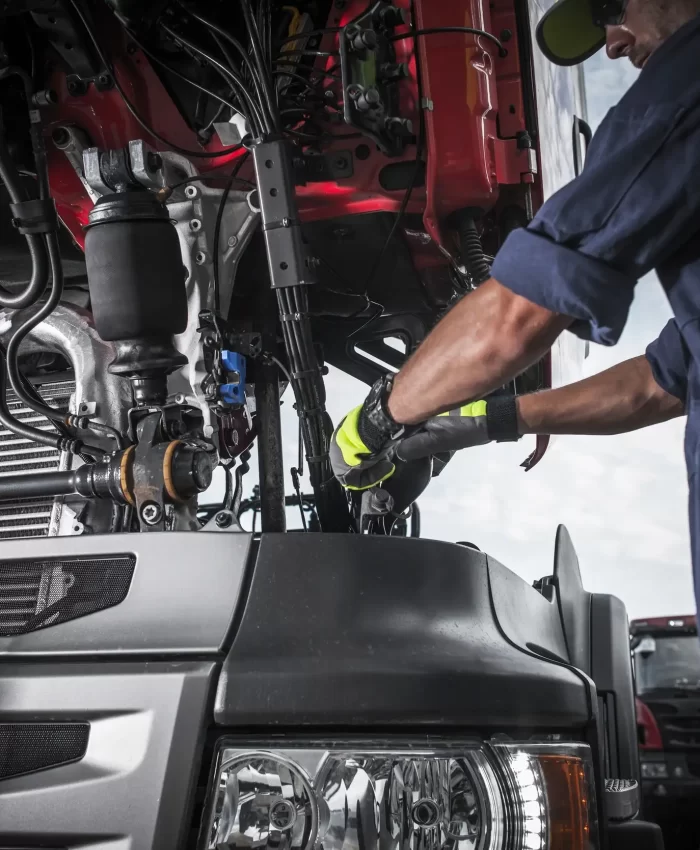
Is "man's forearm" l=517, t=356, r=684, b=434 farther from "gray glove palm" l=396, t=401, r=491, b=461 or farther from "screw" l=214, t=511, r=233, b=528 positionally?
"screw" l=214, t=511, r=233, b=528

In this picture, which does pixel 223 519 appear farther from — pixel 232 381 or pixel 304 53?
pixel 304 53

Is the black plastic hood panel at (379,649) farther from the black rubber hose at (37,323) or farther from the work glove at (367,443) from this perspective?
the black rubber hose at (37,323)

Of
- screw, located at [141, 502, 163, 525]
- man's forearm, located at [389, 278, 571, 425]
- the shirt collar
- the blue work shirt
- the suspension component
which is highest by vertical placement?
the shirt collar

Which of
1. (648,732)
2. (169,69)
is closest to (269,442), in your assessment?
(169,69)

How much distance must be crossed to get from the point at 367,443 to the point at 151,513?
402mm

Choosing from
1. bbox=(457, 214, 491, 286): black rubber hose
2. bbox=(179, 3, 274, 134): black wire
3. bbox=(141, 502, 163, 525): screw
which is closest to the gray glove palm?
bbox=(457, 214, 491, 286): black rubber hose

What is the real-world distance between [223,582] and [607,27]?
1.17 m

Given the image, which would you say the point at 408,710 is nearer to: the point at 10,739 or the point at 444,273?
the point at 10,739

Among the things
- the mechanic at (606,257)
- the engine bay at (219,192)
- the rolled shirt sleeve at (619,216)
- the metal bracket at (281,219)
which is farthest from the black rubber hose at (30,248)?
the rolled shirt sleeve at (619,216)

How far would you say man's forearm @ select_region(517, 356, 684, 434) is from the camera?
6.51ft

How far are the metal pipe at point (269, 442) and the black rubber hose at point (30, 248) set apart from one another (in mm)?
568

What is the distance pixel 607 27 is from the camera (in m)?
1.57

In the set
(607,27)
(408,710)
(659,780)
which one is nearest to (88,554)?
(408,710)

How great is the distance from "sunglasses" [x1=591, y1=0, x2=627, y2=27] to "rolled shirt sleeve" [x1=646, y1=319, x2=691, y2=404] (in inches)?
21.8
